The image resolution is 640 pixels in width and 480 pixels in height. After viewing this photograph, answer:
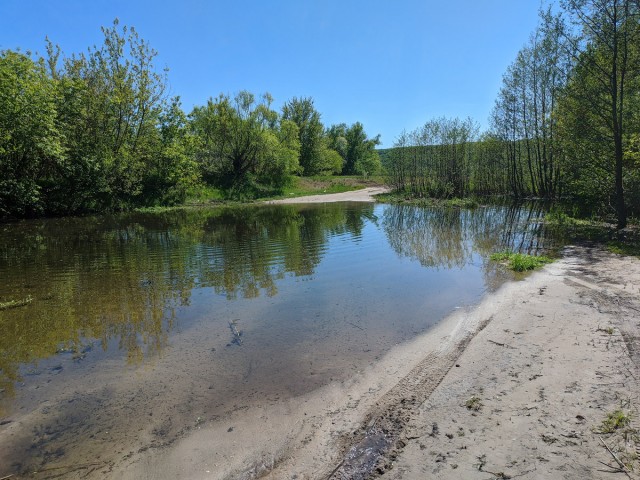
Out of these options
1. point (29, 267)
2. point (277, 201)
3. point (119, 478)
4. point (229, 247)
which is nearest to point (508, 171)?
point (277, 201)

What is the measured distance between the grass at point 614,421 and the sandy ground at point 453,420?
0.05 metres

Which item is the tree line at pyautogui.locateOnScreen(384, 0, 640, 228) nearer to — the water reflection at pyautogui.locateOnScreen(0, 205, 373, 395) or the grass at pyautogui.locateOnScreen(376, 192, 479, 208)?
the grass at pyautogui.locateOnScreen(376, 192, 479, 208)

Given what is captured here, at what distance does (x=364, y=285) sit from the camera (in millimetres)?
9656

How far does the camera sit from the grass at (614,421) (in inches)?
138

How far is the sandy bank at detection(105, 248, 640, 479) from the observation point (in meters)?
3.33

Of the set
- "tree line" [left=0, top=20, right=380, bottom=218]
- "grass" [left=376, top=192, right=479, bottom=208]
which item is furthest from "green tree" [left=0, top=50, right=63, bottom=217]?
"grass" [left=376, top=192, right=479, bottom=208]

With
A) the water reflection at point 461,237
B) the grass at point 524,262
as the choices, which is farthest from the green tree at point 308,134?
the grass at point 524,262

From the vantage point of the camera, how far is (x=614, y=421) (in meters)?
3.59

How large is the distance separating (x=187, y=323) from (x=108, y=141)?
94.7 ft

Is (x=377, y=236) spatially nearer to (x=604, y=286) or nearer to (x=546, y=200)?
(x=604, y=286)

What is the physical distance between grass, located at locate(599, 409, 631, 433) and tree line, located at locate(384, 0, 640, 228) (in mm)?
13925

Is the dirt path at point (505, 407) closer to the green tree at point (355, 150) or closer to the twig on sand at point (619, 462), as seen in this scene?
the twig on sand at point (619, 462)

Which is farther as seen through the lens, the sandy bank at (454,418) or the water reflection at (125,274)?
the water reflection at (125,274)

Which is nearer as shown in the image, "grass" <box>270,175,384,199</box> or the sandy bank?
the sandy bank
